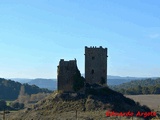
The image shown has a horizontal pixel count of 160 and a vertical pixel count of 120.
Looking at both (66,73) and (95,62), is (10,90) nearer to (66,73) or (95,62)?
(95,62)

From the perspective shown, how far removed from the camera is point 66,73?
6191cm

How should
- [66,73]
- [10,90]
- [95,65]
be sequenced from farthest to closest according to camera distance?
[10,90]
[95,65]
[66,73]

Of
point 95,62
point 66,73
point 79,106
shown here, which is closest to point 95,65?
point 95,62

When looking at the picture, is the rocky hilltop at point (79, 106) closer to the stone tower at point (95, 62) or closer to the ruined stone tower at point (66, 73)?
the ruined stone tower at point (66, 73)

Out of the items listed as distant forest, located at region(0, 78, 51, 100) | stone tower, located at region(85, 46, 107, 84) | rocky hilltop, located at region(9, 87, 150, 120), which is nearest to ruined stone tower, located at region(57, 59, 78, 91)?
rocky hilltop, located at region(9, 87, 150, 120)

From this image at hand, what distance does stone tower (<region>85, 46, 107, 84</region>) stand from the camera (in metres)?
65.2

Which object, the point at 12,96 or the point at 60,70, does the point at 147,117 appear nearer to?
the point at 60,70

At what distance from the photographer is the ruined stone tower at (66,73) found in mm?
61688

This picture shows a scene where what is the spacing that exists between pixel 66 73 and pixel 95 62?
20.2 feet

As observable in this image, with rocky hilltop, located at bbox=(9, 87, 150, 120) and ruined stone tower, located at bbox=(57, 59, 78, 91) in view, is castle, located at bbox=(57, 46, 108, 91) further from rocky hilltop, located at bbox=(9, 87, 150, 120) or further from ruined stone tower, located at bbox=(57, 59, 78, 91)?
ruined stone tower, located at bbox=(57, 59, 78, 91)

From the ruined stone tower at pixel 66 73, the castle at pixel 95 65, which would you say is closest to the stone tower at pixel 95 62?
the castle at pixel 95 65

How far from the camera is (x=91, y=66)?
65438 millimetres

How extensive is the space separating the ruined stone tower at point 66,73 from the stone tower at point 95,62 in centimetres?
419

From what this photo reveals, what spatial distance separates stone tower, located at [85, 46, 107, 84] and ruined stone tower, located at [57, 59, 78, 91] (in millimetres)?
4186
